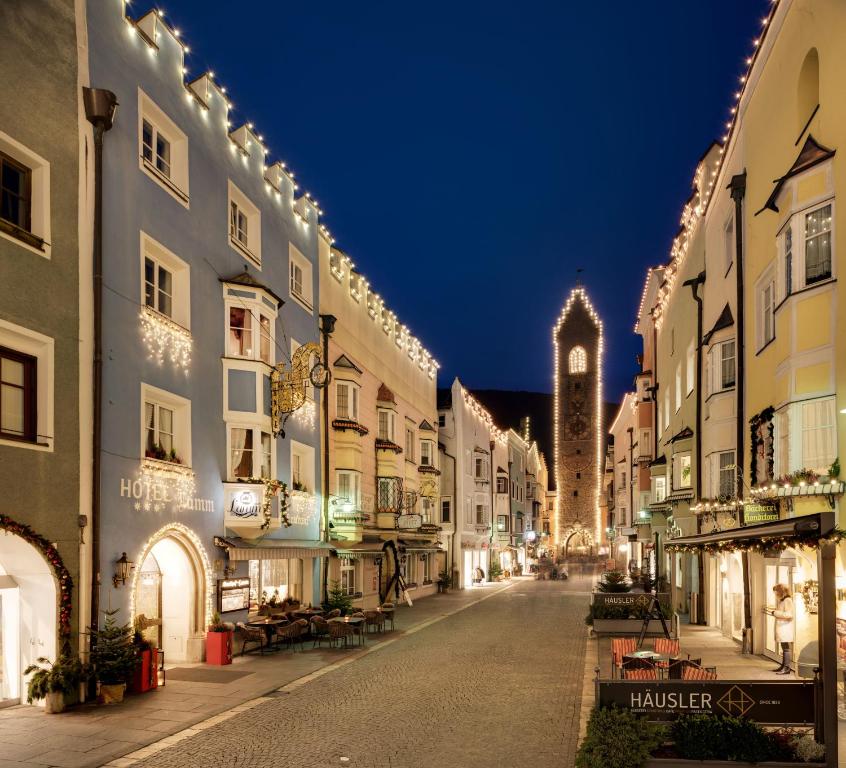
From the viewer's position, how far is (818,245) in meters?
14.8

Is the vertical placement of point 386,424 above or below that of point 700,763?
above

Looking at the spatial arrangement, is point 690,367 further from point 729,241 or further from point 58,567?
point 58,567

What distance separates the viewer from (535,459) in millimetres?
89188

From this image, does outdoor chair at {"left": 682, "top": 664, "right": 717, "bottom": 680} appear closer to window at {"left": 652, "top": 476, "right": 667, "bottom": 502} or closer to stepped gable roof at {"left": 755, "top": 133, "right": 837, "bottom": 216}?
stepped gable roof at {"left": 755, "top": 133, "right": 837, "bottom": 216}

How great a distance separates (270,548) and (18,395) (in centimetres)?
883

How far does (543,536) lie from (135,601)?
77.5 m

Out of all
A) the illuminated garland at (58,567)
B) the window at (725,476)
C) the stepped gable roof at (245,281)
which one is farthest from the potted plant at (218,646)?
the window at (725,476)

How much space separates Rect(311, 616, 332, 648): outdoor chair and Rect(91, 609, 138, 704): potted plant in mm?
7483

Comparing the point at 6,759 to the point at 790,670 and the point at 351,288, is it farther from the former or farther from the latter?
the point at 351,288

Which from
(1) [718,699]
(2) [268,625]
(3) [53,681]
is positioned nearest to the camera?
(1) [718,699]

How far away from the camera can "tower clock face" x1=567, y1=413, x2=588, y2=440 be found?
287ft

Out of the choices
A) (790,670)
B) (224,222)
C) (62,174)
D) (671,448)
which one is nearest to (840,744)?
(790,670)

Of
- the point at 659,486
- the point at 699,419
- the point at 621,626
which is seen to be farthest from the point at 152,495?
the point at 659,486

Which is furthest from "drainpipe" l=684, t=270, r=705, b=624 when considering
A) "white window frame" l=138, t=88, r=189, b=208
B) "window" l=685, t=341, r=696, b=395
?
"white window frame" l=138, t=88, r=189, b=208
